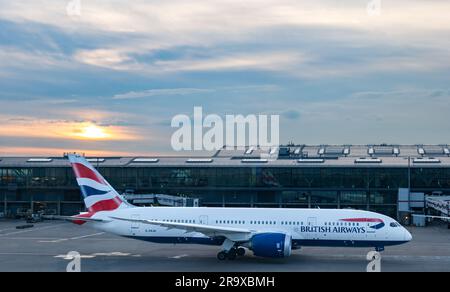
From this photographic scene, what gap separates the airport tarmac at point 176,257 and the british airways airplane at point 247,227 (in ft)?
3.97

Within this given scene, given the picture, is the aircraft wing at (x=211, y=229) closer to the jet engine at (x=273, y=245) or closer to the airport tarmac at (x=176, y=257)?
the jet engine at (x=273, y=245)

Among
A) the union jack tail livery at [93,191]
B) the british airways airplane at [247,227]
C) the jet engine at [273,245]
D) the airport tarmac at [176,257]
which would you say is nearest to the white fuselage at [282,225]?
the british airways airplane at [247,227]

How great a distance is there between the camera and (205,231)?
38969 mm

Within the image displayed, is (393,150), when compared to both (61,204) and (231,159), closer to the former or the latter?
(231,159)

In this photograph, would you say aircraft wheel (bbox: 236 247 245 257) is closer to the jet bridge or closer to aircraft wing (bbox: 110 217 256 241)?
aircraft wing (bbox: 110 217 256 241)

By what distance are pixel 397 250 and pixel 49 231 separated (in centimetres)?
3465

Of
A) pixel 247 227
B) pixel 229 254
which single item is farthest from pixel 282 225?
pixel 229 254

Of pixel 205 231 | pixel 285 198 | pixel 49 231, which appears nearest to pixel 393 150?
pixel 285 198

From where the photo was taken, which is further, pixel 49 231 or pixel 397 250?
pixel 49 231

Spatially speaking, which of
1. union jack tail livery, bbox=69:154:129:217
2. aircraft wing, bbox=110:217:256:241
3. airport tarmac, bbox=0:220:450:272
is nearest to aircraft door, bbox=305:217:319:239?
airport tarmac, bbox=0:220:450:272

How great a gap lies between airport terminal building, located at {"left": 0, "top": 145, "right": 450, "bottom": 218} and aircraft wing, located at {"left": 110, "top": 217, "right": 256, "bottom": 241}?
43.2 metres

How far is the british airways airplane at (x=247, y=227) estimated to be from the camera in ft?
130

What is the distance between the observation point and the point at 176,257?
41031mm
